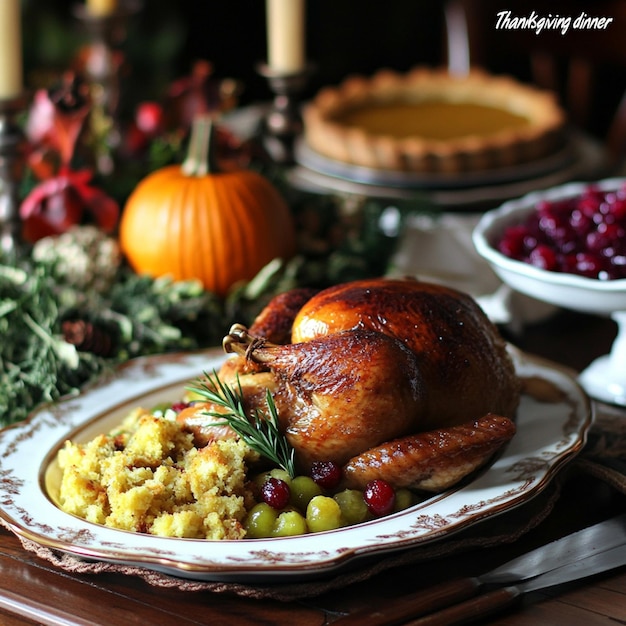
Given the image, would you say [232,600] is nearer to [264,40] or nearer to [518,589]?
[518,589]

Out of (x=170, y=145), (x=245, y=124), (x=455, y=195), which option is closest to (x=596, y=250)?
(x=455, y=195)

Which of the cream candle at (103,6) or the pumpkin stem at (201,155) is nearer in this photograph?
the pumpkin stem at (201,155)

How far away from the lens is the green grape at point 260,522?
1318 millimetres

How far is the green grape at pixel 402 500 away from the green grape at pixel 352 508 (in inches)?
2.0

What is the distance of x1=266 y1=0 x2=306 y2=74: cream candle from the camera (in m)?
2.69

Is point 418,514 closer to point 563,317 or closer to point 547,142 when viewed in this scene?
point 563,317

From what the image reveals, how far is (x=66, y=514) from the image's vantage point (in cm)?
134

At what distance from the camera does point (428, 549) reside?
1338 millimetres

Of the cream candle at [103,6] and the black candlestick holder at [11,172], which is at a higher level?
the cream candle at [103,6]

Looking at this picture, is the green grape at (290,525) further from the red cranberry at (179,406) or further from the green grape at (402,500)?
the red cranberry at (179,406)

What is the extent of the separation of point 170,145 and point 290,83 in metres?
0.40

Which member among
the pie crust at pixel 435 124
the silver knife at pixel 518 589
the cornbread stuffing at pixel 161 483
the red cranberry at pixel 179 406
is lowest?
the silver knife at pixel 518 589

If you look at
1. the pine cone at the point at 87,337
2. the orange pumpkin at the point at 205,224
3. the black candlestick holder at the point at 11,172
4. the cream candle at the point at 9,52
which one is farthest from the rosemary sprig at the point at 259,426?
the cream candle at the point at 9,52

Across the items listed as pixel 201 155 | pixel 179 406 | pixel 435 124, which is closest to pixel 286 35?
pixel 201 155
